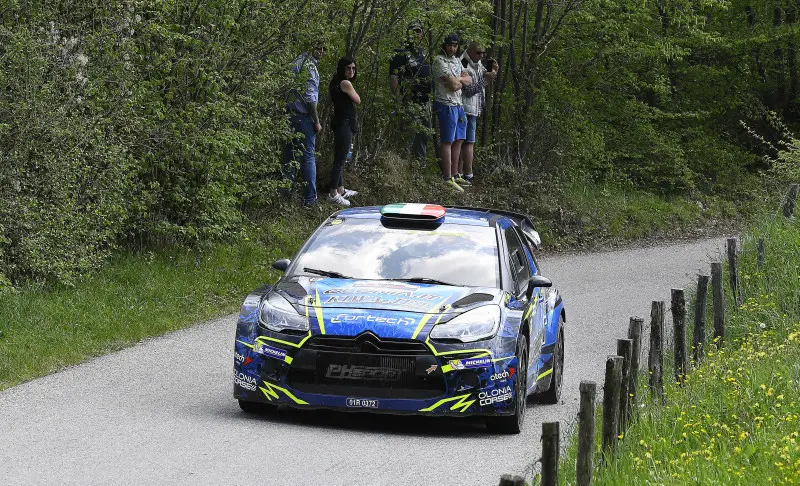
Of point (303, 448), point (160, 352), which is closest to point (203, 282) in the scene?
point (160, 352)

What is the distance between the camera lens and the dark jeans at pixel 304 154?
66.2ft

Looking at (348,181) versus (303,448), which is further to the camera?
(348,181)

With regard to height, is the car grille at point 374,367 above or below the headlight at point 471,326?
below

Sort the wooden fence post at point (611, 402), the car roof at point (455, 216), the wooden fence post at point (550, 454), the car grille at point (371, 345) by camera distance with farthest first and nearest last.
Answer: the car roof at point (455, 216) < the car grille at point (371, 345) < the wooden fence post at point (611, 402) < the wooden fence post at point (550, 454)

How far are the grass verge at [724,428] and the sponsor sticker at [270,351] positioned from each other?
2200mm

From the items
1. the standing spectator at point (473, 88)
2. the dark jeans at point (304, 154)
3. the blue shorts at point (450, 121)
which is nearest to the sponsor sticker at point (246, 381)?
the dark jeans at point (304, 154)

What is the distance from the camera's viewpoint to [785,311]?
533 inches

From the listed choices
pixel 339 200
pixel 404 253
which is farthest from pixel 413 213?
pixel 339 200

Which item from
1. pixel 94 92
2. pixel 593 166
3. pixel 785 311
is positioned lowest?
pixel 593 166

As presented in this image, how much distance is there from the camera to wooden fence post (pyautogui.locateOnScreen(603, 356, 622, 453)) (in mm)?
7316

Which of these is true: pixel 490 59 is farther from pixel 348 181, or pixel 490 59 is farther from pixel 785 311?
pixel 785 311

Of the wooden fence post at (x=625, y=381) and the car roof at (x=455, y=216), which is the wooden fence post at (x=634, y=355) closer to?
the wooden fence post at (x=625, y=381)

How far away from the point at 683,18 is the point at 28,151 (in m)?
14.4

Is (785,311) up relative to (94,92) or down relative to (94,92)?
down
